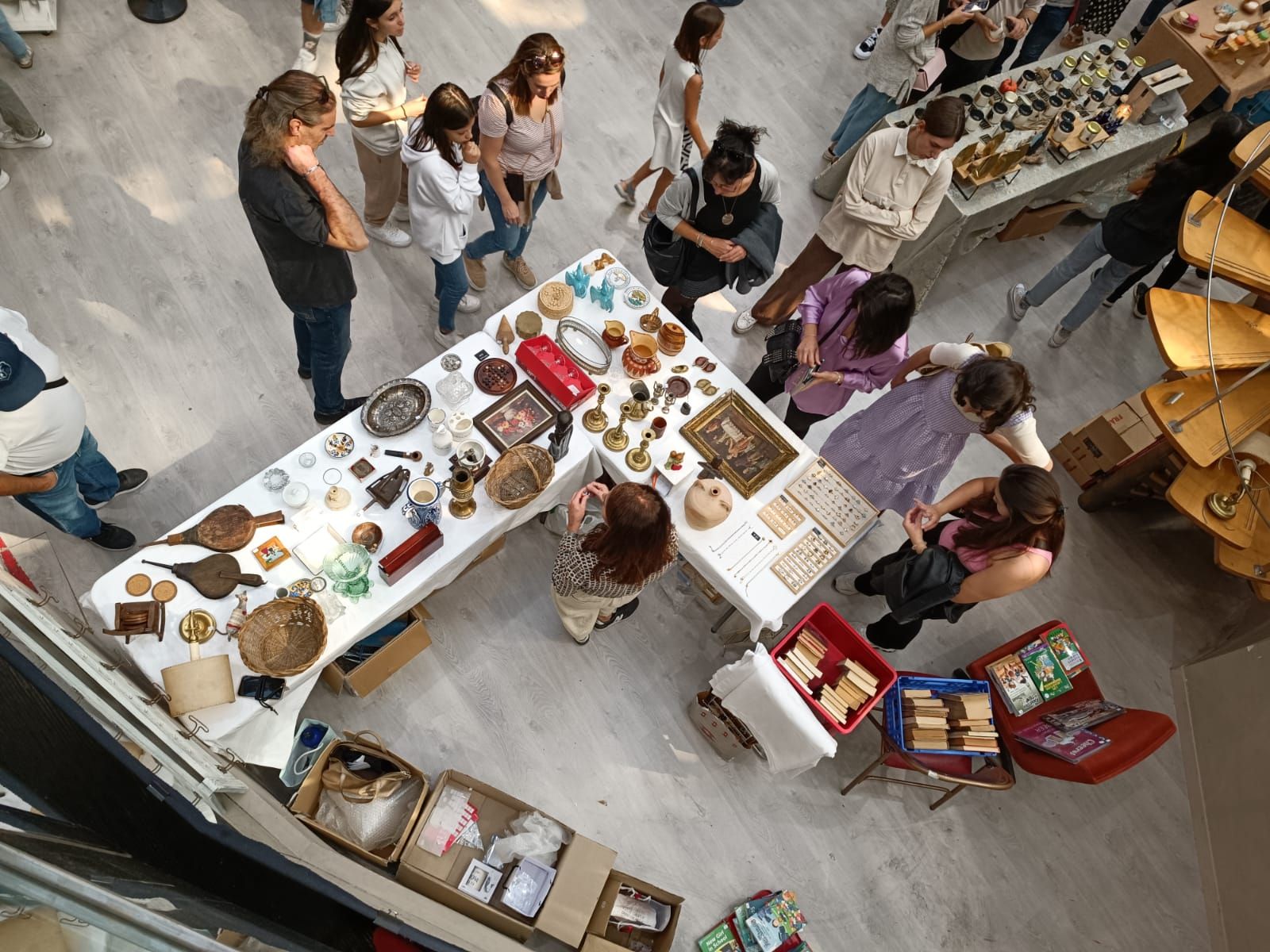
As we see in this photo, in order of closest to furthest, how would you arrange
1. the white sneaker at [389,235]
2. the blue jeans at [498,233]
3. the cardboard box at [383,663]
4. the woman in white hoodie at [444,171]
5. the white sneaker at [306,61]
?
the woman in white hoodie at [444,171]
the cardboard box at [383,663]
the blue jeans at [498,233]
the white sneaker at [306,61]
the white sneaker at [389,235]

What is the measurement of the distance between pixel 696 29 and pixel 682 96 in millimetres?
373

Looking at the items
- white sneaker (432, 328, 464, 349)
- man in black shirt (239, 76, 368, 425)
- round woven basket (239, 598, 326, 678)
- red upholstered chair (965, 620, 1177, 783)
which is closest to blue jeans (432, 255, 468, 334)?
white sneaker (432, 328, 464, 349)

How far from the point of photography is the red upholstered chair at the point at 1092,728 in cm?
318

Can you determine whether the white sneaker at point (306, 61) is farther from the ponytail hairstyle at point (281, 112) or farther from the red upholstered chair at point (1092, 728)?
the red upholstered chair at point (1092, 728)

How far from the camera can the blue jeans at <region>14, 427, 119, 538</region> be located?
128 inches

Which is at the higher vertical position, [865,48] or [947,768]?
[865,48]

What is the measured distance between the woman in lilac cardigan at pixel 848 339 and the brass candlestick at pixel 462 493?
1.57 m

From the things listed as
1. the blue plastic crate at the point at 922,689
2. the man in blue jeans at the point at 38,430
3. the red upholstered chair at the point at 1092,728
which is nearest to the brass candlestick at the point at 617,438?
the blue plastic crate at the point at 922,689

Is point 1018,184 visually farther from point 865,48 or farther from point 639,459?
point 639,459

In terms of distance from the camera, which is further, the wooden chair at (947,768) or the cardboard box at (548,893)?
the wooden chair at (947,768)

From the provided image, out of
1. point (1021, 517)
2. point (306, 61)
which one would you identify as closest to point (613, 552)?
point (1021, 517)

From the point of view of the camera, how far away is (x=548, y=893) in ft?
10.2

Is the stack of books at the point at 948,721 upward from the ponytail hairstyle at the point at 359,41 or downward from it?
downward

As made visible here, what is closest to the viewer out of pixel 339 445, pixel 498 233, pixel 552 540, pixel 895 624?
pixel 339 445
